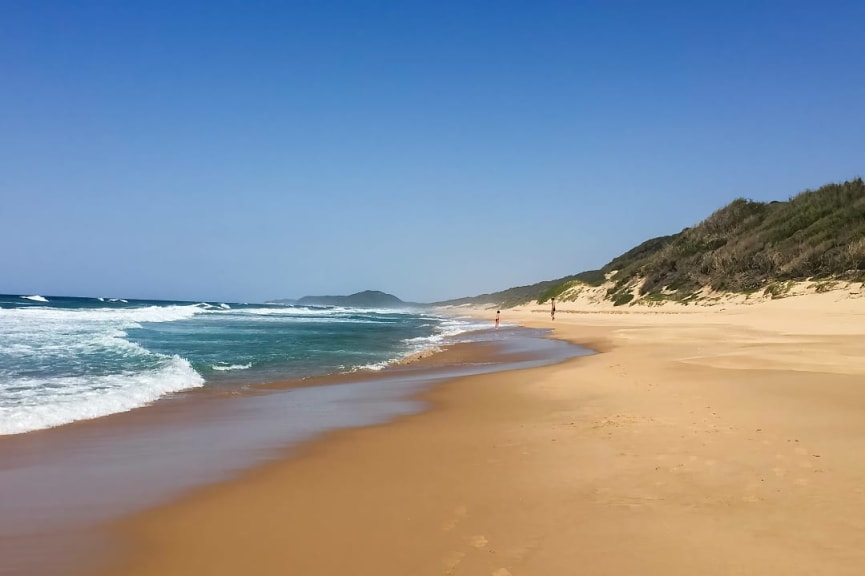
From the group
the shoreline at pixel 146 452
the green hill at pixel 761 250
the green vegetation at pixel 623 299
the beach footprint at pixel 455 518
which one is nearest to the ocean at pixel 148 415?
the shoreline at pixel 146 452

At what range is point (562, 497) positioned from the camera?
5387mm

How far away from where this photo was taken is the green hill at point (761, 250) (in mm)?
38656

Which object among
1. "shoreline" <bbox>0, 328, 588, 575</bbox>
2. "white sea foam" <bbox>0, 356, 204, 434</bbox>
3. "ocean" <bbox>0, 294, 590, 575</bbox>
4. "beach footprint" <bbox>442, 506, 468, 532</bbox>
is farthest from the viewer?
"white sea foam" <bbox>0, 356, 204, 434</bbox>

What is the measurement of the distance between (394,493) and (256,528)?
1434mm

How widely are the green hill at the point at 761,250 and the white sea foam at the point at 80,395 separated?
37.1m

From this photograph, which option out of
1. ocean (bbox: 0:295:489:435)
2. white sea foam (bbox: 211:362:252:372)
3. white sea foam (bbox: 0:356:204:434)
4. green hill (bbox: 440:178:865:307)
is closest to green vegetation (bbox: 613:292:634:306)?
green hill (bbox: 440:178:865:307)

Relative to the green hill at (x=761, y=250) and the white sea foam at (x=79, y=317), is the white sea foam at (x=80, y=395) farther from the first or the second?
the green hill at (x=761, y=250)

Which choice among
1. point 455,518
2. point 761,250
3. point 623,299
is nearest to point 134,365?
point 455,518

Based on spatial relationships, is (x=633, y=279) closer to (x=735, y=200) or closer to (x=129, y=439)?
(x=735, y=200)

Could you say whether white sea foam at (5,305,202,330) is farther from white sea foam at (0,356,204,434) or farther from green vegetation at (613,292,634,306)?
green vegetation at (613,292,634,306)

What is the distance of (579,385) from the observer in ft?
41.1

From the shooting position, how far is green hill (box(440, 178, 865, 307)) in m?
38.7

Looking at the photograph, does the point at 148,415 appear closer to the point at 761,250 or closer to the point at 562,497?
the point at 562,497

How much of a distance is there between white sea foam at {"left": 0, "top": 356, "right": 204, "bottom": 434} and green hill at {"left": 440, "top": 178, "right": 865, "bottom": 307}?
37106 millimetres
